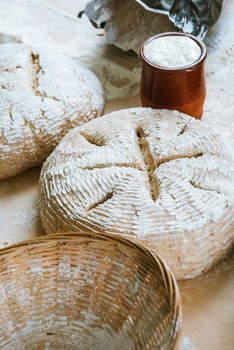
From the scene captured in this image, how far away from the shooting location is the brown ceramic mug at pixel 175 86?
1577mm

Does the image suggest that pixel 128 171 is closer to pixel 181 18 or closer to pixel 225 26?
pixel 181 18

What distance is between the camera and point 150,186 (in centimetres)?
140

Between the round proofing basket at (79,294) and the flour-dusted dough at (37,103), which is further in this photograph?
the flour-dusted dough at (37,103)

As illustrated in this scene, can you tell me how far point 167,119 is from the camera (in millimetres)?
1556

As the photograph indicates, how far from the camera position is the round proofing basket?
1.12 meters

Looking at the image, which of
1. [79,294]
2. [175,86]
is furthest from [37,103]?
[79,294]

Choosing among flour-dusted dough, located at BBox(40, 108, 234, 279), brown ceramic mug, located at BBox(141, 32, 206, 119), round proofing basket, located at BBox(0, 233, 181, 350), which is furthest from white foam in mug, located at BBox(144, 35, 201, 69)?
round proofing basket, located at BBox(0, 233, 181, 350)

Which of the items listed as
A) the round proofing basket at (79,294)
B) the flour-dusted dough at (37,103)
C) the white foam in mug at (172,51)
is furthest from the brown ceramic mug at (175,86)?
the round proofing basket at (79,294)

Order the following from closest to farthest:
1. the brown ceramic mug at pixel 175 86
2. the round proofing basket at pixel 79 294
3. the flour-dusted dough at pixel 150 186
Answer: the round proofing basket at pixel 79 294 → the flour-dusted dough at pixel 150 186 → the brown ceramic mug at pixel 175 86

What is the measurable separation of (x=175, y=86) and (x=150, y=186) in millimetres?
362

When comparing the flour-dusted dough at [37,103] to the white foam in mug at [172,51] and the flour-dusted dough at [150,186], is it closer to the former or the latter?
the flour-dusted dough at [150,186]

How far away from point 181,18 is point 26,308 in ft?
3.71

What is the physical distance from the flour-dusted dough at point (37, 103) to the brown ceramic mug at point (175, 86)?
0.20 meters

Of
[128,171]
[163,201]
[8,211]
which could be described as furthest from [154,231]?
[8,211]
